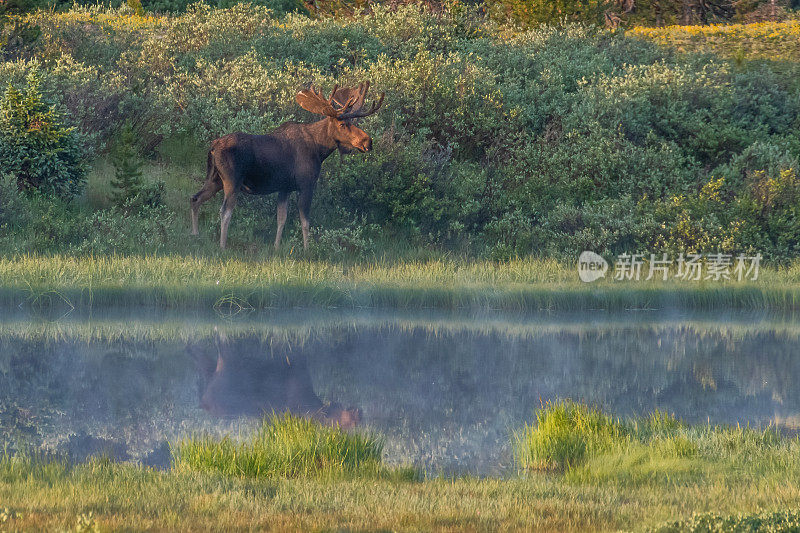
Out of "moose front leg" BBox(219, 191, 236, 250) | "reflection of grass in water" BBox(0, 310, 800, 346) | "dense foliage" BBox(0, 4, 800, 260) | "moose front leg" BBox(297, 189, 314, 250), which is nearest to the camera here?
"reflection of grass in water" BBox(0, 310, 800, 346)

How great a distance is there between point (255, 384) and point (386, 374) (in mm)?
1539

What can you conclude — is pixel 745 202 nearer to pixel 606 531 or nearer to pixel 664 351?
pixel 664 351

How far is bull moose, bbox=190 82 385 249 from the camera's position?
67.7ft

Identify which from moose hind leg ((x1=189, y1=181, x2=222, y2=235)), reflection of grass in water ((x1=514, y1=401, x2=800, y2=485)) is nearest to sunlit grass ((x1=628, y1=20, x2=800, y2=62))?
moose hind leg ((x1=189, y1=181, x2=222, y2=235))

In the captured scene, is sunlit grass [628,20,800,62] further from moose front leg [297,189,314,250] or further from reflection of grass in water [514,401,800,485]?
reflection of grass in water [514,401,800,485]

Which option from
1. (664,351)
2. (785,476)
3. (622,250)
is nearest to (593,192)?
(622,250)

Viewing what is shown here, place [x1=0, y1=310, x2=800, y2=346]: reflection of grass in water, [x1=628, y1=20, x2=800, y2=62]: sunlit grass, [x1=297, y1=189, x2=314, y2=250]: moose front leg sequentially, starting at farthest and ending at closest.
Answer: [x1=628, y1=20, x2=800, y2=62]: sunlit grass < [x1=297, y1=189, x2=314, y2=250]: moose front leg < [x1=0, y1=310, x2=800, y2=346]: reflection of grass in water

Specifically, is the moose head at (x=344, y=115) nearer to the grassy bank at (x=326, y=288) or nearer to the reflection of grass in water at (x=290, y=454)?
the grassy bank at (x=326, y=288)

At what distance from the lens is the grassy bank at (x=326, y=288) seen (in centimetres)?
1722

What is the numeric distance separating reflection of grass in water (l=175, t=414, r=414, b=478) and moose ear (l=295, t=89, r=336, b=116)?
517 inches

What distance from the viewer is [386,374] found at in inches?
480

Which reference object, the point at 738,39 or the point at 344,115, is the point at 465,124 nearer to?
the point at 344,115

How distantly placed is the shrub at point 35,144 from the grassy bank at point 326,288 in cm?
388

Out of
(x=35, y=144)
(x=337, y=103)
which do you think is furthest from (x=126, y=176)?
(x=337, y=103)
